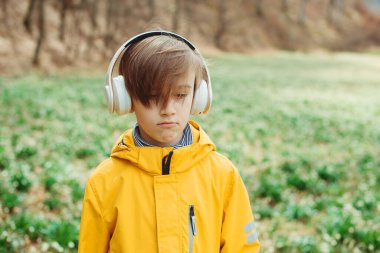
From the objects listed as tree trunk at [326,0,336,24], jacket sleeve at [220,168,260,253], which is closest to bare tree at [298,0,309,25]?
tree trunk at [326,0,336,24]

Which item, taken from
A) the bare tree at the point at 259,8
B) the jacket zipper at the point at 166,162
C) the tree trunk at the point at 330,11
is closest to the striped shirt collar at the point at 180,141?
the jacket zipper at the point at 166,162

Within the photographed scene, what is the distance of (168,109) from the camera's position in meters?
1.84

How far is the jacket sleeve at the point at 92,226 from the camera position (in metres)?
1.97

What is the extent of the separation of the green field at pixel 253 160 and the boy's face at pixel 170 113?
17.9 inches

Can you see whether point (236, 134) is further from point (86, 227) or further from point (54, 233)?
point (86, 227)

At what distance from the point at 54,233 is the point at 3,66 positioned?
14.4m

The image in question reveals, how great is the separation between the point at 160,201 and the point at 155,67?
1.77ft

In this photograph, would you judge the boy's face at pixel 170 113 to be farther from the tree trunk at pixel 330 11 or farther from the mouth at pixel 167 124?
the tree trunk at pixel 330 11

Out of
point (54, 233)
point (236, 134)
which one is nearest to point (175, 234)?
point (54, 233)

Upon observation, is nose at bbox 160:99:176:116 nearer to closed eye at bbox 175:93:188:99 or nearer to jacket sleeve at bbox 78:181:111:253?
closed eye at bbox 175:93:188:99

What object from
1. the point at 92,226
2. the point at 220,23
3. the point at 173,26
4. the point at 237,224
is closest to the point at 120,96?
the point at 92,226

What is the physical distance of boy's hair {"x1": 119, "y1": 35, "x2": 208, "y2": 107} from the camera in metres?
1.84

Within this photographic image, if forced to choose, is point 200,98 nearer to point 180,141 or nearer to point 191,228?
point 180,141

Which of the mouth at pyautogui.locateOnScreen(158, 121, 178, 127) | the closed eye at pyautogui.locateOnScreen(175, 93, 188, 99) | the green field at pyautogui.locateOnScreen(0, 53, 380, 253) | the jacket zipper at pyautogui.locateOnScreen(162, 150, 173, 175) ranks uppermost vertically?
the closed eye at pyautogui.locateOnScreen(175, 93, 188, 99)
